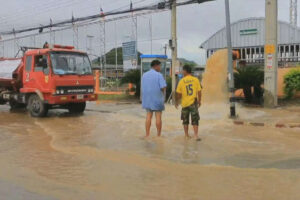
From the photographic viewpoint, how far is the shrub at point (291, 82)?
16.5 metres

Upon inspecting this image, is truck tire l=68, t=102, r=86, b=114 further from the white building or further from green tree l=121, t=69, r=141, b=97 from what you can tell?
the white building

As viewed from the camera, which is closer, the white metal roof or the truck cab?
the truck cab

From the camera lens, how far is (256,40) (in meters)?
31.5

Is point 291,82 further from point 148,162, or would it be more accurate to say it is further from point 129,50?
point 148,162

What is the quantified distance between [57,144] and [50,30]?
26.9 meters

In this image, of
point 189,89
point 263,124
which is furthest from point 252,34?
point 189,89

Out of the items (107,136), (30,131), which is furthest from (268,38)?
(30,131)

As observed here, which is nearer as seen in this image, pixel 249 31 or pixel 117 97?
pixel 117 97

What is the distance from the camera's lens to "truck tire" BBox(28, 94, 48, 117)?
49.4 feet

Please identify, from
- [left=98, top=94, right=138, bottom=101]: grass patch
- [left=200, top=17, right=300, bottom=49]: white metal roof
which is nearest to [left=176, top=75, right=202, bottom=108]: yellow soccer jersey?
[left=98, top=94, right=138, bottom=101]: grass patch

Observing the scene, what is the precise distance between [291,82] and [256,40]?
607 inches

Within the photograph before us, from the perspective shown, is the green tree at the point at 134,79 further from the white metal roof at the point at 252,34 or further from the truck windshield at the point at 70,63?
the white metal roof at the point at 252,34

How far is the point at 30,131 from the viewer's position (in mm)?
11797

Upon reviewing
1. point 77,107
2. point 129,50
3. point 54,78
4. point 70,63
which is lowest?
point 77,107
